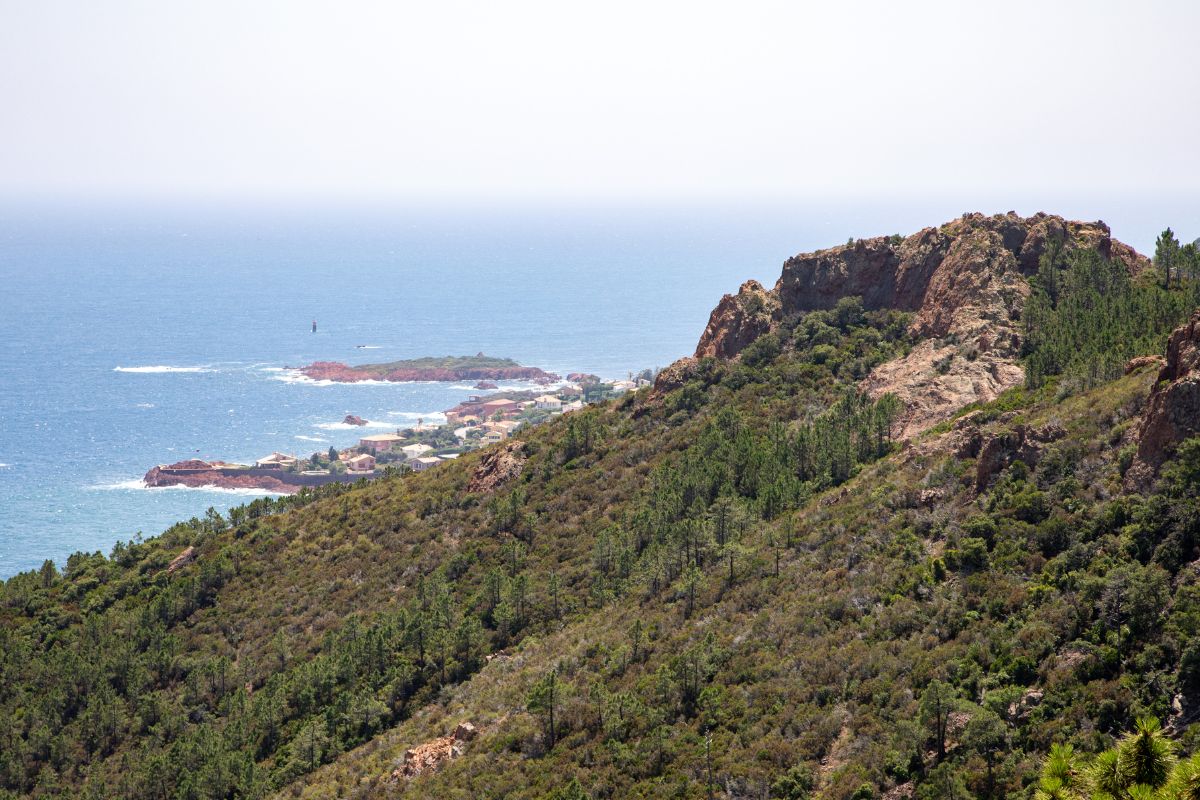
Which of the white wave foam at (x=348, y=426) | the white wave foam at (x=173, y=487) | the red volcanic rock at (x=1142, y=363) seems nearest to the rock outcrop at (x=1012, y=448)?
the red volcanic rock at (x=1142, y=363)

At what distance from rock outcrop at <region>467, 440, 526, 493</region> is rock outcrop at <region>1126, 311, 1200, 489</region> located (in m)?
47.1

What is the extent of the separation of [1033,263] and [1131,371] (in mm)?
30663

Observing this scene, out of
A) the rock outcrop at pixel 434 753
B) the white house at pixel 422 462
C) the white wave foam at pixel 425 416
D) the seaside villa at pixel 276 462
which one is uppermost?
the rock outcrop at pixel 434 753

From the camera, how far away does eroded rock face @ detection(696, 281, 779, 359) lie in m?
86.6

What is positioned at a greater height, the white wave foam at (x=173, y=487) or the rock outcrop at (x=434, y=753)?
the rock outcrop at (x=434, y=753)

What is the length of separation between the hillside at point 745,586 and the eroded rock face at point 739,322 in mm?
322

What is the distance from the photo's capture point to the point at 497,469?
7956 centimetres

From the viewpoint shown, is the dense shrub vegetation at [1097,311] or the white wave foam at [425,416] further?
the white wave foam at [425,416]

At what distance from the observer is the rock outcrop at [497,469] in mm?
78188

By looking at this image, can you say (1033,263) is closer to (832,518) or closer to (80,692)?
(832,518)

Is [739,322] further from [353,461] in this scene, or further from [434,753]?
[353,461]

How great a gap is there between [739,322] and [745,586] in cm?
4098

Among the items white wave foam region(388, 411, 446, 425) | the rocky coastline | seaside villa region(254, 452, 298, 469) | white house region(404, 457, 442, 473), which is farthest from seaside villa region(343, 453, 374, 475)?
white wave foam region(388, 411, 446, 425)

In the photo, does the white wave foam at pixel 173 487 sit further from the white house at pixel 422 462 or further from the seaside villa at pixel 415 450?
the seaside villa at pixel 415 450
